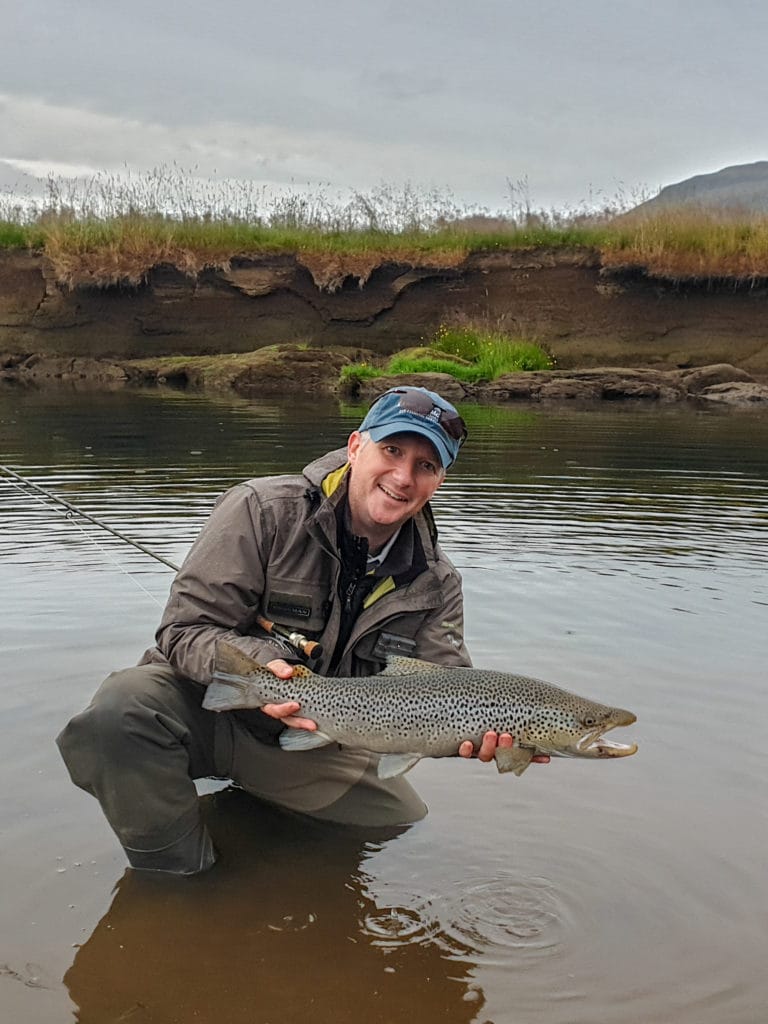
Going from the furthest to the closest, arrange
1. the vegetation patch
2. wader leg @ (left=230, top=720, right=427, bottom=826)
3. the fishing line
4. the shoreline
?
the vegetation patch → the shoreline → the fishing line → wader leg @ (left=230, top=720, right=427, bottom=826)

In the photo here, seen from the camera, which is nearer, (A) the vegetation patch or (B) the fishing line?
(B) the fishing line

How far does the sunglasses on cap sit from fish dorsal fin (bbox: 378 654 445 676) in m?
0.79

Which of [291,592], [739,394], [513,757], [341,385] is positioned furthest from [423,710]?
[739,394]

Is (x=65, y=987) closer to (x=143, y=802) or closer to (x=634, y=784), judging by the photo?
(x=143, y=802)

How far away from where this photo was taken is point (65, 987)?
335cm

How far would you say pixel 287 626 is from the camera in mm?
4234

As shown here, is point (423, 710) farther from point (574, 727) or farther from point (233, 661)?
point (233, 661)

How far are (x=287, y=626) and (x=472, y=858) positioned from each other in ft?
3.57

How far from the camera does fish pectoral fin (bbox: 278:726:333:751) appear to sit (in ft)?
12.8

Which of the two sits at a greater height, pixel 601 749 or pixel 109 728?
pixel 109 728

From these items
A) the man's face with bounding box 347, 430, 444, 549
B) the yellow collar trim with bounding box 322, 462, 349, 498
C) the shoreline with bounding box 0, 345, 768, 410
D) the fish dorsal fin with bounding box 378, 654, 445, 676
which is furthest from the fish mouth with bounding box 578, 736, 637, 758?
the shoreline with bounding box 0, 345, 768, 410

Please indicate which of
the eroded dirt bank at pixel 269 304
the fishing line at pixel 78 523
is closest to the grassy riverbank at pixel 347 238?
the eroded dirt bank at pixel 269 304

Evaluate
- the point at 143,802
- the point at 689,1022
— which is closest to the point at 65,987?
the point at 143,802

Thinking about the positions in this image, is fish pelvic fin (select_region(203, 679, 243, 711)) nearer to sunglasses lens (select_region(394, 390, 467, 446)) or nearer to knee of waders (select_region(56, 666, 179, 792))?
knee of waders (select_region(56, 666, 179, 792))
